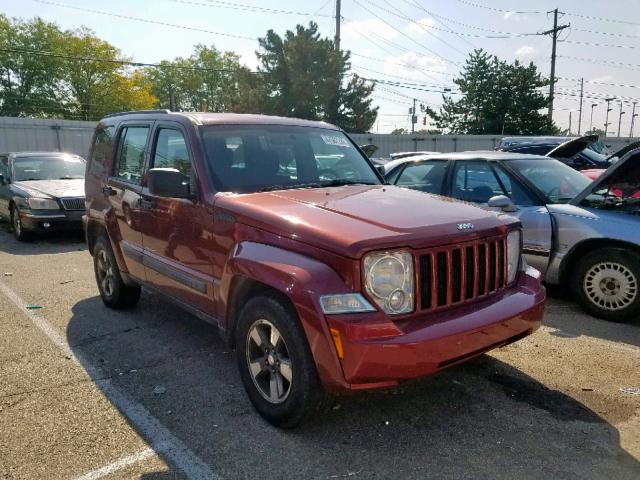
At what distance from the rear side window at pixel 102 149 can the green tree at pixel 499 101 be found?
4428cm

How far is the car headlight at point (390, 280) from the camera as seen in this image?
2.68 meters

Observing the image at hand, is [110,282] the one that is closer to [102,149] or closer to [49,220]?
[102,149]

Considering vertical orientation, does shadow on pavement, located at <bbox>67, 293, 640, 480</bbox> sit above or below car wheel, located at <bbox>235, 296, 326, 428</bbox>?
below

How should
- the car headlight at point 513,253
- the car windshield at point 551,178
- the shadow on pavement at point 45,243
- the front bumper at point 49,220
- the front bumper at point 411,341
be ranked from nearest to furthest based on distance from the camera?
the front bumper at point 411,341 → the car headlight at point 513,253 → the car windshield at point 551,178 → the shadow on pavement at point 45,243 → the front bumper at point 49,220

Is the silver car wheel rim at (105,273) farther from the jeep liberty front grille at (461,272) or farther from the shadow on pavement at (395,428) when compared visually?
the jeep liberty front grille at (461,272)

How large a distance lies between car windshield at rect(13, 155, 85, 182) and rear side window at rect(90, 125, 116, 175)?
5.62m

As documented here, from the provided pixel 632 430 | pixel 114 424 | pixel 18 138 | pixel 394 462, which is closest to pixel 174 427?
pixel 114 424

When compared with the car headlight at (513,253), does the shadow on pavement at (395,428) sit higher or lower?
lower

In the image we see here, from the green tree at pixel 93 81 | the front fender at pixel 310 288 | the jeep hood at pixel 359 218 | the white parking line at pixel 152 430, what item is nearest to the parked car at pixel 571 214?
the jeep hood at pixel 359 218

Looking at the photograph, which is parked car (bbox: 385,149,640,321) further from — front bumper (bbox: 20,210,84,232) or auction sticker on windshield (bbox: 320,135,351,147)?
front bumper (bbox: 20,210,84,232)

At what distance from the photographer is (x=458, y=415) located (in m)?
3.22

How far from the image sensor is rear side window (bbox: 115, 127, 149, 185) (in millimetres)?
4566

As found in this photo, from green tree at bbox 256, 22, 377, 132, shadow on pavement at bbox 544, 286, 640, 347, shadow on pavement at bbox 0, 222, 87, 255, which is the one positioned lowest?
shadow on pavement at bbox 0, 222, 87, 255

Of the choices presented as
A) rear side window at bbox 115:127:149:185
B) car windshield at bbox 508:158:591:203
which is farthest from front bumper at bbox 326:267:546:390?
car windshield at bbox 508:158:591:203
